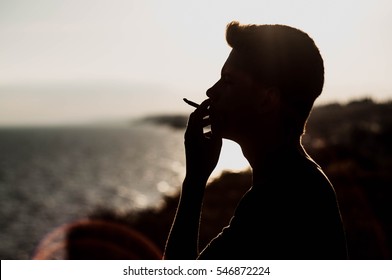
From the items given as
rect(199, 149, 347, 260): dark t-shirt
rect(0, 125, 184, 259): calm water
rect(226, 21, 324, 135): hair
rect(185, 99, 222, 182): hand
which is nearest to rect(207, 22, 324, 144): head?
rect(226, 21, 324, 135): hair

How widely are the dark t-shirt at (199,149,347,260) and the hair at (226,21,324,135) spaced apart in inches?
13.7

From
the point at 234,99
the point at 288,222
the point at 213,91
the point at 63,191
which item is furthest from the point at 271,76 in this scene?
the point at 63,191

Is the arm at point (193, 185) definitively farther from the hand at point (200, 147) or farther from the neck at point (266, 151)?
the neck at point (266, 151)

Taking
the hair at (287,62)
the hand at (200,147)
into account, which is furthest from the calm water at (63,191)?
the hair at (287,62)

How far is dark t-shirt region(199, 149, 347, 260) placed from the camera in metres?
2.04

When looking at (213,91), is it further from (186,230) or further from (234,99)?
(186,230)

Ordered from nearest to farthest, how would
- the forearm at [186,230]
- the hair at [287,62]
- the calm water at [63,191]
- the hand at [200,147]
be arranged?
the hair at [287,62] < the forearm at [186,230] < the hand at [200,147] < the calm water at [63,191]

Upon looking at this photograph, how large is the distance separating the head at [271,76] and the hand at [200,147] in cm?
56

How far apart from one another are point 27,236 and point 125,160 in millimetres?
77341

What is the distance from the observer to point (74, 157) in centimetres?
11556

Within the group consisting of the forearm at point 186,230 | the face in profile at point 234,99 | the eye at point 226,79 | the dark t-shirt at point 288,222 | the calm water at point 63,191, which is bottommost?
the dark t-shirt at point 288,222

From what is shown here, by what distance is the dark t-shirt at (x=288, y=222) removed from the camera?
6.68ft

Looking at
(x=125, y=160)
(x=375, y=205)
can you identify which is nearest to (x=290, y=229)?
(x=375, y=205)
